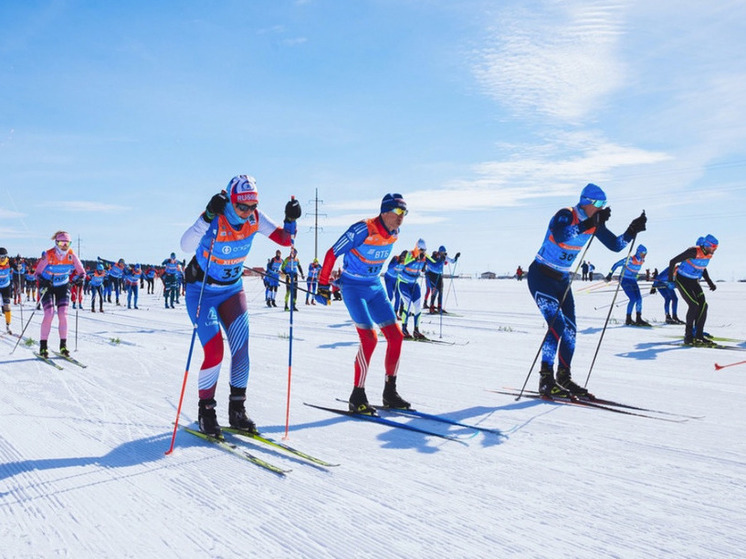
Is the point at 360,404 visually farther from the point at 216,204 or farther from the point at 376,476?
the point at 216,204

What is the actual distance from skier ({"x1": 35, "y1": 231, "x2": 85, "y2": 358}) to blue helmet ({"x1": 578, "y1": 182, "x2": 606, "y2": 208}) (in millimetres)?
7657

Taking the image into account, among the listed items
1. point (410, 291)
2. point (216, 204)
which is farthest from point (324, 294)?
point (410, 291)

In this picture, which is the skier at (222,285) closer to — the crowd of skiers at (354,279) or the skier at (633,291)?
the crowd of skiers at (354,279)

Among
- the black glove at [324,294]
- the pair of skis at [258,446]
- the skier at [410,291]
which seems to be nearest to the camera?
the pair of skis at [258,446]

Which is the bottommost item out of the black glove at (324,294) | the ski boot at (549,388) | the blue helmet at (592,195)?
the ski boot at (549,388)

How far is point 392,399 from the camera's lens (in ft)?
17.1

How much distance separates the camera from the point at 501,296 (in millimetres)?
27406

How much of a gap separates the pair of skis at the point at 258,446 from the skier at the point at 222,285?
0.18 ft

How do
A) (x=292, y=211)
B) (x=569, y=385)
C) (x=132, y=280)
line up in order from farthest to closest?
1. (x=132, y=280)
2. (x=569, y=385)
3. (x=292, y=211)

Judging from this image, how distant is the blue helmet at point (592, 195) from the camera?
553 cm

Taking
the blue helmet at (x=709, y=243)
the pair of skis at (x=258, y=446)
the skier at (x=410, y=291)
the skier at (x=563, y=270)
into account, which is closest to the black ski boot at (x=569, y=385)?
the skier at (x=563, y=270)

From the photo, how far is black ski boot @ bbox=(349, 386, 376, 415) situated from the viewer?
16.3 feet

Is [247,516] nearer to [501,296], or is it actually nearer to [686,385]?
[686,385]

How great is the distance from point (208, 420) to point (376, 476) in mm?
1569
